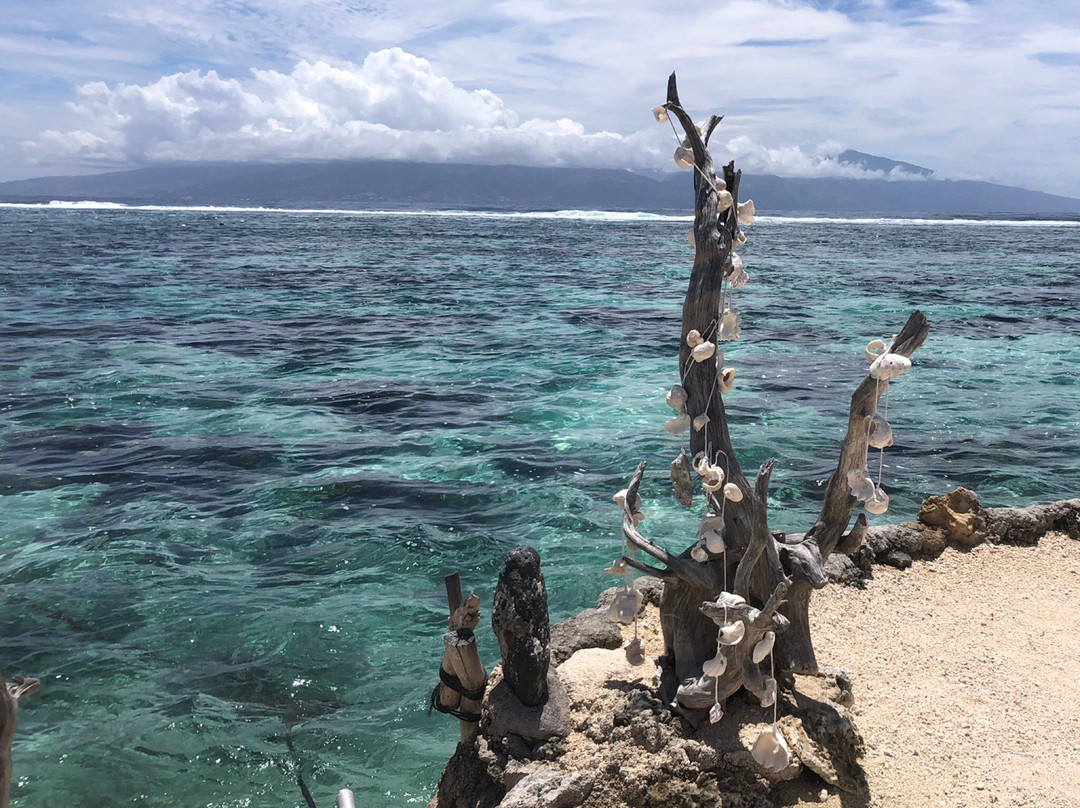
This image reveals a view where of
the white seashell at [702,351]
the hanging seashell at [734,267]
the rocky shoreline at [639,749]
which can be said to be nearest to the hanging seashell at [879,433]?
the white seashell at [702,351]

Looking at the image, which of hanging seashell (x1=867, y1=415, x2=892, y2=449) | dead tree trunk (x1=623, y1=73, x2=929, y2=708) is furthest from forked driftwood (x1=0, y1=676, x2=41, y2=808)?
hanging seashell (x1=867, y1=415, x2=892, y2=449)

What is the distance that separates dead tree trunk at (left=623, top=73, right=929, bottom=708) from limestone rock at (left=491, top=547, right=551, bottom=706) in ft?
1.84

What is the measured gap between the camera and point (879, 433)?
4.41m

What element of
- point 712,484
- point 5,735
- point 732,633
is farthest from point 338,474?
point 5,735

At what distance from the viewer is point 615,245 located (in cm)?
5581

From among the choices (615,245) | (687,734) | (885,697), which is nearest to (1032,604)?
(885,697)

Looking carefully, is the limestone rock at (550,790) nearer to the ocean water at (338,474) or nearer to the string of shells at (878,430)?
the ocean water at (338,474)

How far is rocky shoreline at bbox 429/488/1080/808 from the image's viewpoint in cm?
433

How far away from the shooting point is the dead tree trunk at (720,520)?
4547mm

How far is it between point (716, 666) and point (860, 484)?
47.6 inches

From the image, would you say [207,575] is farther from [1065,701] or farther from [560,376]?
[560,376]

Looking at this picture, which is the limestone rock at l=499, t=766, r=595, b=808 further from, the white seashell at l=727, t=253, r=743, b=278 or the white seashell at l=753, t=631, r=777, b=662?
the white seashell at l=727, t=253, r=743, b=278

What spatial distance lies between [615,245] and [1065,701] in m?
51.9

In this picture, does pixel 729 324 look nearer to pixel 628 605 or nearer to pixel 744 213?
pixel 744 213
